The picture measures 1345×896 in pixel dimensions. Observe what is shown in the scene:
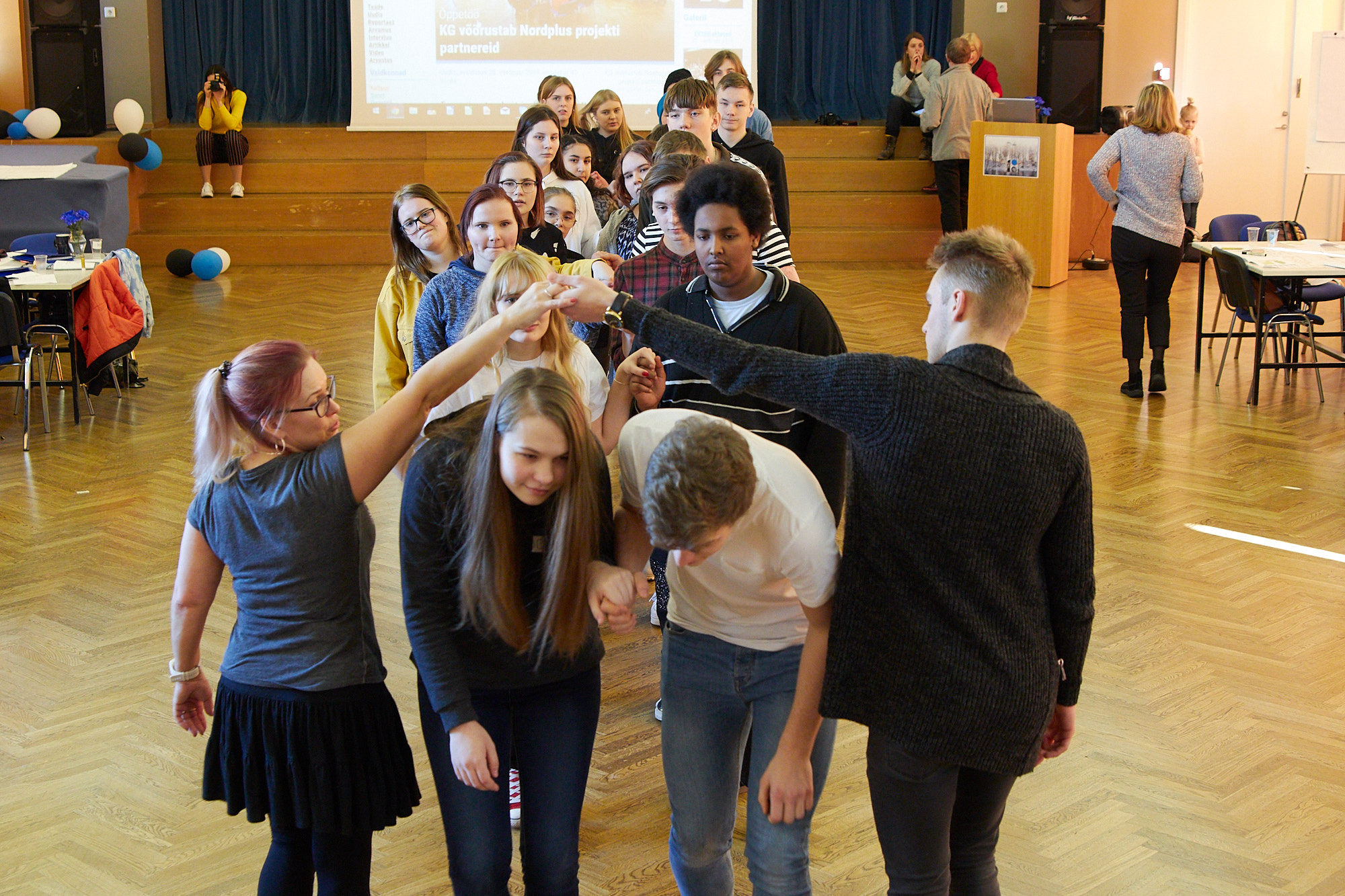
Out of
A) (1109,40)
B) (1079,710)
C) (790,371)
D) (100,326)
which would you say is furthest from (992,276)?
(1109,40)

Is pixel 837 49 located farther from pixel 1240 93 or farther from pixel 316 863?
pixel 316 863

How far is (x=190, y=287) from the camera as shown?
9.88 meters

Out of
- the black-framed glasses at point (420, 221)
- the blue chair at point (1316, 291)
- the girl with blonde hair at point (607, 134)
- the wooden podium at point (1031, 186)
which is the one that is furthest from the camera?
the wooden podium at point (1031, 186)

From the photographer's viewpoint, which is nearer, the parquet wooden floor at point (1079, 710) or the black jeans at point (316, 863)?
the black jeans at point (316, 863)

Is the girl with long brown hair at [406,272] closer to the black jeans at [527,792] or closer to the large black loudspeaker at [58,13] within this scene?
the black jeans at [527,792]

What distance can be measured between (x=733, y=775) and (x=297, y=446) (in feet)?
2.88

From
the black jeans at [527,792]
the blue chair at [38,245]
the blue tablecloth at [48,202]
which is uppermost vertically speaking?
the blue tablecloth at [48,202]

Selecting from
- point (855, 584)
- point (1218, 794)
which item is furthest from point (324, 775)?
point (1218, 794)

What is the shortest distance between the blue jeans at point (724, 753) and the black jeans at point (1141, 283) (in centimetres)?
491

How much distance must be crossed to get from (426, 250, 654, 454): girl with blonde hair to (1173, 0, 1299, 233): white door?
36.5 feet

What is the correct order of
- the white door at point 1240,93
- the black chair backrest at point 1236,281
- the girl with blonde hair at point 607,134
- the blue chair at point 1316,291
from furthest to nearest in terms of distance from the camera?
the white door at point 1240,93 → the blue chair at point 1316,291 → the black chair backrest at point 1236,281 → the girl with blonde hair at point 607,134

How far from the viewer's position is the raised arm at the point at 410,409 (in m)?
1.78

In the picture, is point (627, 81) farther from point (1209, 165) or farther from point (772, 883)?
point (772, 883)

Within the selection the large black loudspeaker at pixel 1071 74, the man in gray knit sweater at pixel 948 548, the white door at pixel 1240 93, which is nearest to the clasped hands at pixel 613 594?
the man in gray knit sweater at pixel 948 548
